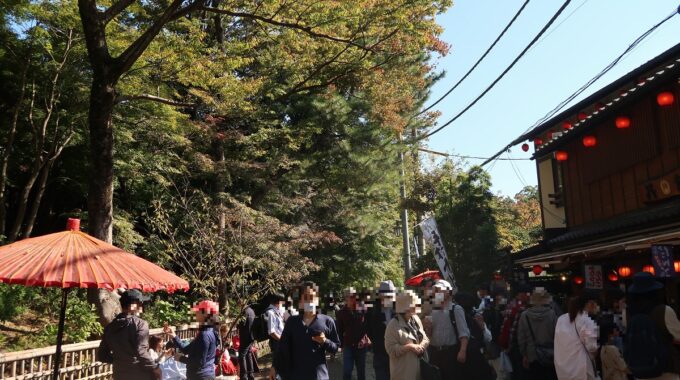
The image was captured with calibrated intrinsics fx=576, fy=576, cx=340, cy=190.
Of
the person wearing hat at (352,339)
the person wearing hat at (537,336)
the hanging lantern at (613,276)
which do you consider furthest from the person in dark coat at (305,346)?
the hanging lantern at (613,276)

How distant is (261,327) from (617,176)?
9.22m

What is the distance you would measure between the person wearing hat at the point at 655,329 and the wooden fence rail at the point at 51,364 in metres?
7.28

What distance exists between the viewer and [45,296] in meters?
12.5

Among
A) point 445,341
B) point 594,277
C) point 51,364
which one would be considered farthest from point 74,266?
point 594,277

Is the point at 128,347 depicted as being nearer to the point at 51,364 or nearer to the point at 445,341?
the point at 51,364

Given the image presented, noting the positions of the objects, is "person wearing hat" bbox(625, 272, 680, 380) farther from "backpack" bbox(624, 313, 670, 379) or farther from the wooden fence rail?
the wooden fence rail

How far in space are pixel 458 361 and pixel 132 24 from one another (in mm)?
12996

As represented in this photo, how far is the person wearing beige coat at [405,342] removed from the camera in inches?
261

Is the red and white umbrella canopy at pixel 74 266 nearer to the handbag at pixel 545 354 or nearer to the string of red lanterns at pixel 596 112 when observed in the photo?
the handbag at pixel 545 354

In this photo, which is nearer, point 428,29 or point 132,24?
point 428,29

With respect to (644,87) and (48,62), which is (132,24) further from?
(644,87)

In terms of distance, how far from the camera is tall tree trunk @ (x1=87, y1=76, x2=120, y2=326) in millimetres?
9477

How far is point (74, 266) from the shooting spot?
5.53 m

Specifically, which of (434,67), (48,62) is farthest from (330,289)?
(48,62)
